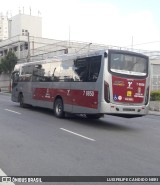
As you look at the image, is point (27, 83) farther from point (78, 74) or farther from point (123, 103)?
point (123, 103)

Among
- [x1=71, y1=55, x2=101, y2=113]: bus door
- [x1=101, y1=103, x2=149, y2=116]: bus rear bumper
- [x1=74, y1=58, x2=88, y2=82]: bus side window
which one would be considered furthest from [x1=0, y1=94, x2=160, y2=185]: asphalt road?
[x1=74, y1=58, x2=88, y2=82]: bus side window

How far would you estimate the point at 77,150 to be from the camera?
9.49 metres

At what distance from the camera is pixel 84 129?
13859 mm

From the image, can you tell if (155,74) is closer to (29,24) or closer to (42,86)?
(42,86)

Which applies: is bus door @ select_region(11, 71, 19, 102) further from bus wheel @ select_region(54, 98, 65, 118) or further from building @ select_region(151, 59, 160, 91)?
building @ select_region(151, 59, 160, 91)

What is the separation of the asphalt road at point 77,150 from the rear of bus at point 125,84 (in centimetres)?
89

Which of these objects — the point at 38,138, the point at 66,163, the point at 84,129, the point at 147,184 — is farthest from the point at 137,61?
the point at 147,184

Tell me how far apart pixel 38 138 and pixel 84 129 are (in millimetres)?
3004

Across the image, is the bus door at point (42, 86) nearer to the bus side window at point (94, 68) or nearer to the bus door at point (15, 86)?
the bus door at point (15, 86)

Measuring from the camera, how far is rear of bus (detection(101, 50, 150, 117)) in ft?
46.5

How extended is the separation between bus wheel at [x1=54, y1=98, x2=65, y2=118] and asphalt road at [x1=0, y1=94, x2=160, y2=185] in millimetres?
2782

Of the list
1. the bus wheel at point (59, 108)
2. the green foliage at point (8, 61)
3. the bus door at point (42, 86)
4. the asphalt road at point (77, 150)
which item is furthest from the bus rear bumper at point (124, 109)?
the green foliage at point (8, 61)

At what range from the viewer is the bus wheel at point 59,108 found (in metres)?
17.4

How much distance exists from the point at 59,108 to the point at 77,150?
831 centimetres
